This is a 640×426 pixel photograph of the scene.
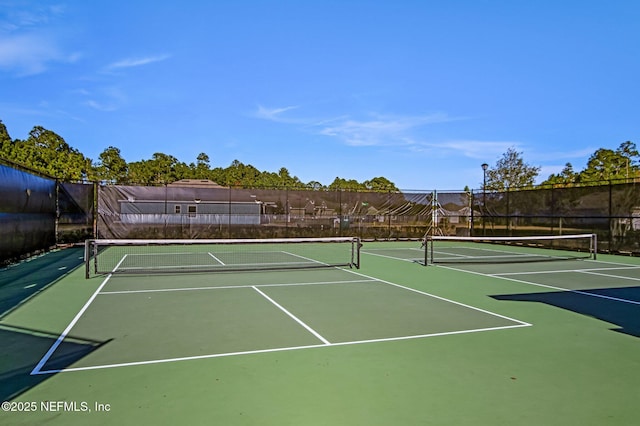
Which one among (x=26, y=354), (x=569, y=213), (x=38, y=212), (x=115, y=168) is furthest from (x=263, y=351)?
(x=115, y=168)

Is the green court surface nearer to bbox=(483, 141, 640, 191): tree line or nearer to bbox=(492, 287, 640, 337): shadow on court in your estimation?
bbox=(492, 287, 640, 337): shadow on court

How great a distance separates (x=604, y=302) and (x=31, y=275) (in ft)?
37.2

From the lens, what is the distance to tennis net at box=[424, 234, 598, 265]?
45.9ft

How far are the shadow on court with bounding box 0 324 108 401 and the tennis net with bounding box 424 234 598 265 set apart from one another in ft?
32.7

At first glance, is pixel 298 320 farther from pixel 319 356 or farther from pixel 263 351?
pixel 319 356

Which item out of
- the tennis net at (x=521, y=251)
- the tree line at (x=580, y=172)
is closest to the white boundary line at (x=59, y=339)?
the tennis net at (x=521, y=251)

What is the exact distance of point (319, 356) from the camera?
447 centimetres

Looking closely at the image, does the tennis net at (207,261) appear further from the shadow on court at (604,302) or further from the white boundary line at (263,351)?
the white boundary line at (263,351)

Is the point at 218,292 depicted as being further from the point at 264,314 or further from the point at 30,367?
the point at 30,367

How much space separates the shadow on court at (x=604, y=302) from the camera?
6.19 m

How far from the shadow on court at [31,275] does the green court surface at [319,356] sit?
271 mm

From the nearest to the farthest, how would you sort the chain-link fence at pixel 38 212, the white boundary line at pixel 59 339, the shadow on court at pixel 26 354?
1. the shadow on court at pixel 26 354
2. the white boundary line at pixel 59 339
3. the chain-link fence at pixel 38 212

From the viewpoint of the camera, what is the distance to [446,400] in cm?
344

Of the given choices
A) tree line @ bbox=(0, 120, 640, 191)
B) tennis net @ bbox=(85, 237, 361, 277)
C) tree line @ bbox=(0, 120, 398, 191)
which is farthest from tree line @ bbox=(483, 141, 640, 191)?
tennis net @ bbox=(85, 237, 361, 277)
